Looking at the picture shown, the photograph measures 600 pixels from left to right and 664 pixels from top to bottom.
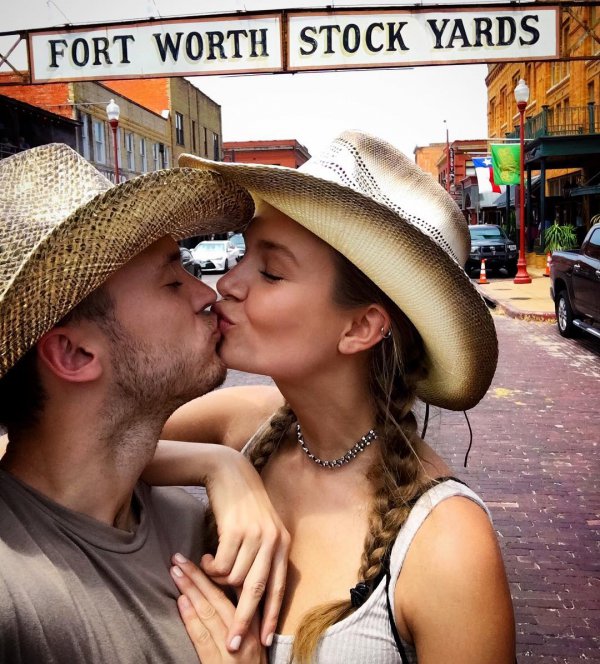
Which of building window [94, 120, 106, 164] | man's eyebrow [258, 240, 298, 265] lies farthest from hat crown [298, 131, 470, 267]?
building window [94, 120, 106, 164]

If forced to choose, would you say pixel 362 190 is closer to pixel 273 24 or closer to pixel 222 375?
pixel 222 375

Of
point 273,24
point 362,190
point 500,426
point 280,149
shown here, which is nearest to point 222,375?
point 362,190

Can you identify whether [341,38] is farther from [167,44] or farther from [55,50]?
[55,50]

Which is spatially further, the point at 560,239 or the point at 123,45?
the point at 560,239

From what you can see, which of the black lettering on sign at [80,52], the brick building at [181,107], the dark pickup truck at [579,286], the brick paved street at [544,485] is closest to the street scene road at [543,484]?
the brick paved street at [544,485]

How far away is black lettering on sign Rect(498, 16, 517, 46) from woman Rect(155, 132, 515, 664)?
1171 cm

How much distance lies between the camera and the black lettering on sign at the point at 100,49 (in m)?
12.9

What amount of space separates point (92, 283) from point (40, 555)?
21.9 inches

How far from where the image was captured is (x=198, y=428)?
8.39 feet

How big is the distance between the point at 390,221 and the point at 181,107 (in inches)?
1904

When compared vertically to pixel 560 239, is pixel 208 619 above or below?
below

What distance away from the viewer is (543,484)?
5648 millimetres

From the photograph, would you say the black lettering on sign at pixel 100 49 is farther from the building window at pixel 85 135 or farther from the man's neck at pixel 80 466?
the building window at pixel 85 135

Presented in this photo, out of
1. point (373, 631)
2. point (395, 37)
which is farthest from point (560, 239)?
point (373, 631)
